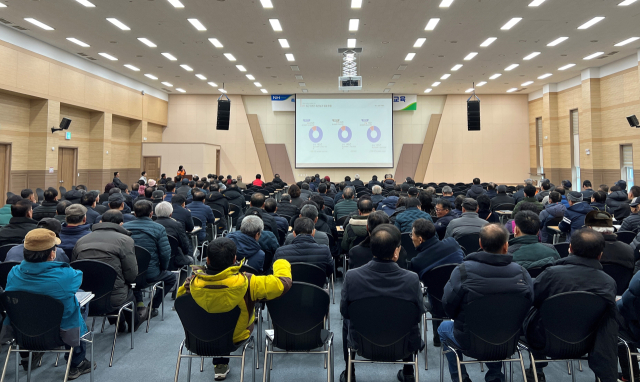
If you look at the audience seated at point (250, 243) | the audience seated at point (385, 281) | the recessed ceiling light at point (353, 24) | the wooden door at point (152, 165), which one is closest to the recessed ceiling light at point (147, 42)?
the recessed ceiling light at point (353, 24)

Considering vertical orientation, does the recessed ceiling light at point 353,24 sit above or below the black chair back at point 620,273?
above

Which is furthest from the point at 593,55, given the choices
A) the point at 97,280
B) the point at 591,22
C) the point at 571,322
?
the point at 97,280

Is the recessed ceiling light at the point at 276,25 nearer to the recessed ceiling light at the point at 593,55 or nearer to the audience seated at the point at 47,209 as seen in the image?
the audience seated at the point at 47,209

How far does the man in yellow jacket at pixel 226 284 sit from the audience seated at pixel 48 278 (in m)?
0.88

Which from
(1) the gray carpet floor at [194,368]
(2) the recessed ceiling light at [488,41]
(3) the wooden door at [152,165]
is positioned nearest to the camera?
(1) the gray carpet floor at [194,368]

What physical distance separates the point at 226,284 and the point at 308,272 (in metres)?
1.03

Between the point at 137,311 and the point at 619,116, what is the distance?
56.0 feet

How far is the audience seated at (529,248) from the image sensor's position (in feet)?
10.2

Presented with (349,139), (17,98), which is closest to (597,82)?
(349,139)

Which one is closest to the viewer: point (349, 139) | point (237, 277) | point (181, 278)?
point (237, 277)

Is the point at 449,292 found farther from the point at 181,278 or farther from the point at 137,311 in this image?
the point at 181,278

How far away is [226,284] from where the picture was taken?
91.4 inches

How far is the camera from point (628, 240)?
4.57 m

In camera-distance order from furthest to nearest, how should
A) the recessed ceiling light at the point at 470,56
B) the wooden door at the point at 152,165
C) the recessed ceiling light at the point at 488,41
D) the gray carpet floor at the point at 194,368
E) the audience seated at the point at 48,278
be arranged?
the wooden door at the point at 152,165 < the recessed ceiling light at the point at 470,56 < the recessed ceiling light at the point at 488,41 < the gray carpet floor at the point at 194,368 < the audience seated at the point at 48,278
